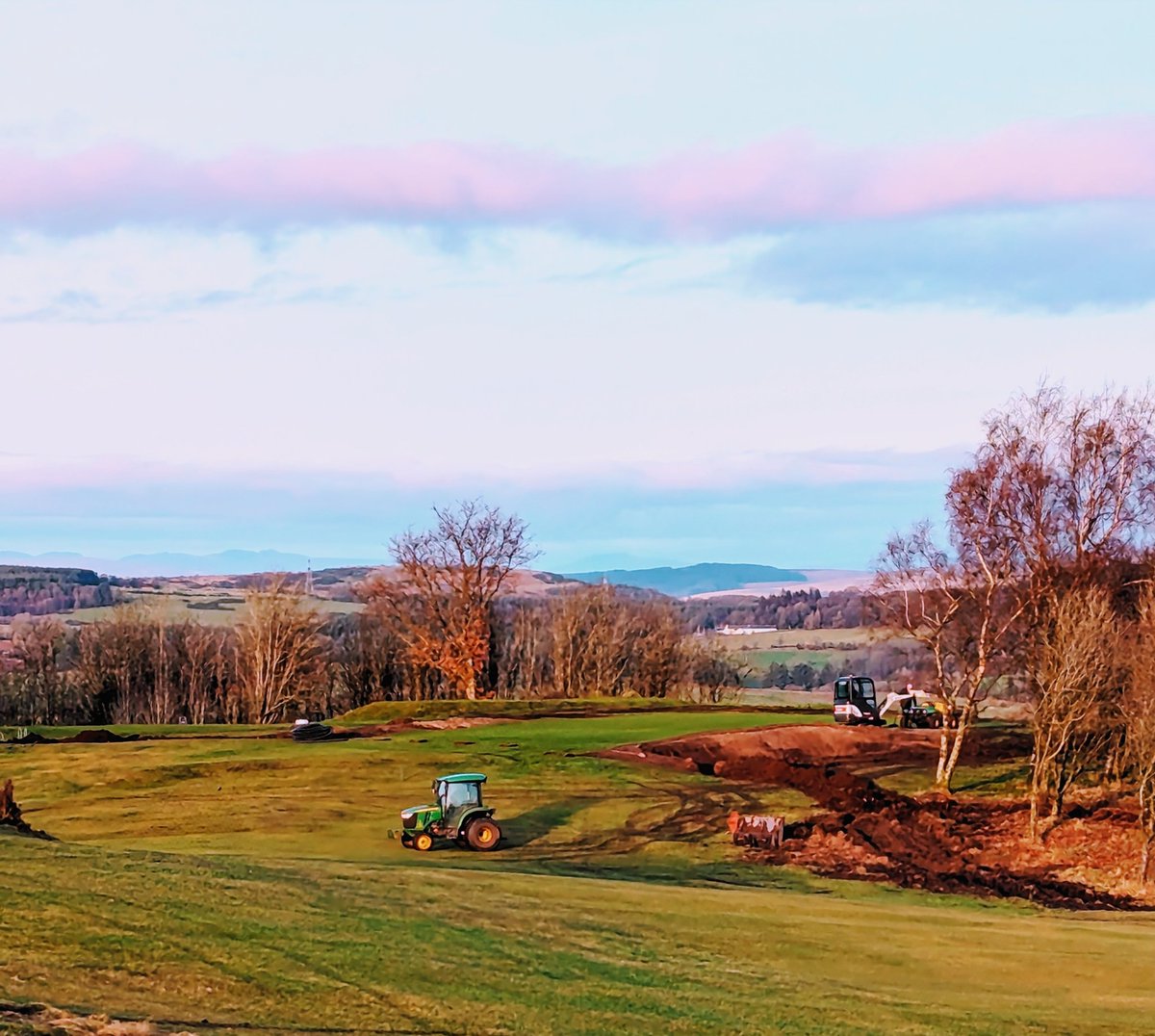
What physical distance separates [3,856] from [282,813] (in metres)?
19.1

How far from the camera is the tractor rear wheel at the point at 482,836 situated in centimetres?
3597

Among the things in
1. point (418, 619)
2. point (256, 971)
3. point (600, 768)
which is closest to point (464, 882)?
point (256, 971)

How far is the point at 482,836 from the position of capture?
36062 millimetres

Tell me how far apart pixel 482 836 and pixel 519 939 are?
1602 cm

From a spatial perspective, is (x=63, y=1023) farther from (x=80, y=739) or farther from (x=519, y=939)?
(x=80, y=739)

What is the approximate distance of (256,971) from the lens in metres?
16.1

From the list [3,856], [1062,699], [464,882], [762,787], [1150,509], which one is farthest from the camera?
[1150,509]

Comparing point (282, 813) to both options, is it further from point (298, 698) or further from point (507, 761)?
point (298, 698)

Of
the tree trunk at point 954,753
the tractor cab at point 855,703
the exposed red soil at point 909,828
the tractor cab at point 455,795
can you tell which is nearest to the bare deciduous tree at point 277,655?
the tractor cab at point 855,703

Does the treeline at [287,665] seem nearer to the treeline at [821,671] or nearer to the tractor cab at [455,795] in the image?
the treeline at [821,671]

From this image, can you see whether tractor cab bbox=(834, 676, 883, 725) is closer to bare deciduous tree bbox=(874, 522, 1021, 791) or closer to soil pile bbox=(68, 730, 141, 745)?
bare deciduous tree bbox=(874, 522, 1021, 791)

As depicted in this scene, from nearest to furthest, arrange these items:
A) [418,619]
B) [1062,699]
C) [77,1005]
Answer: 1. [77,1005]
2. [1062,699]
3. [418,619]

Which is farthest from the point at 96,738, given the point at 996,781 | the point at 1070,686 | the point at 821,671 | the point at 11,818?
the point at 821,671

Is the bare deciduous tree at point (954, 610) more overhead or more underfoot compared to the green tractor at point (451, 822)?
more overhead
